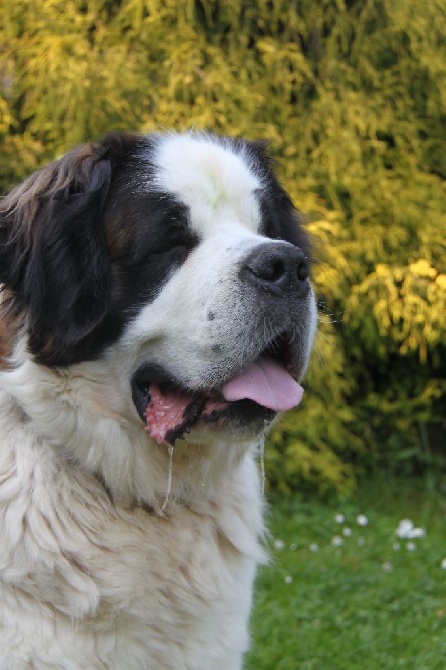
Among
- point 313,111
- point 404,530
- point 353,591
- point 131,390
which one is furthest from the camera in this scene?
point 313,111

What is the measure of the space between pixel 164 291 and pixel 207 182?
1.00 ft

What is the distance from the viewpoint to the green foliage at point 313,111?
15.1 feet

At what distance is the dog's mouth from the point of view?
6.86 feet

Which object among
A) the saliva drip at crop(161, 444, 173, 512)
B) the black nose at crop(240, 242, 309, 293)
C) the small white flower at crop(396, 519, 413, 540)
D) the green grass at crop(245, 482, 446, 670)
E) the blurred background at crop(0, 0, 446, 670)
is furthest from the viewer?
the blurred background at crop(0, 0, 446, 670)

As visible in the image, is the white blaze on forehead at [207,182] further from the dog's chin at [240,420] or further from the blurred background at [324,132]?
the blurred background at [324,132]

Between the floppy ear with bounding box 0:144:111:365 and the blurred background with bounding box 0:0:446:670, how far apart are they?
225cm

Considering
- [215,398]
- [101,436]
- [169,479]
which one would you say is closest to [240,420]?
[215,398]

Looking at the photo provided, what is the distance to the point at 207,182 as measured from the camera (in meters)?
2.22

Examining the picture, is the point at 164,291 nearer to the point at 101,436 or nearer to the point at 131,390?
the point at 131,390

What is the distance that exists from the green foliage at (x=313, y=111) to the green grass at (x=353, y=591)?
0.31 meters

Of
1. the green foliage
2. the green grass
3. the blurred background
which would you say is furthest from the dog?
the green foliage

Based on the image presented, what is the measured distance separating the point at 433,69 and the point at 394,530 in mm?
2439

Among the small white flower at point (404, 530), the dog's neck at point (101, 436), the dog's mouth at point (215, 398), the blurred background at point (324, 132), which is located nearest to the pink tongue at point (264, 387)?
the dog's mouth at point (215, 398)

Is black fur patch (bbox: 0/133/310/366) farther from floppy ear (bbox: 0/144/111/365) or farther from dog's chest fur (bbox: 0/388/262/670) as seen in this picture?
dog's chest fur (bbox: 0/388/262/670)
